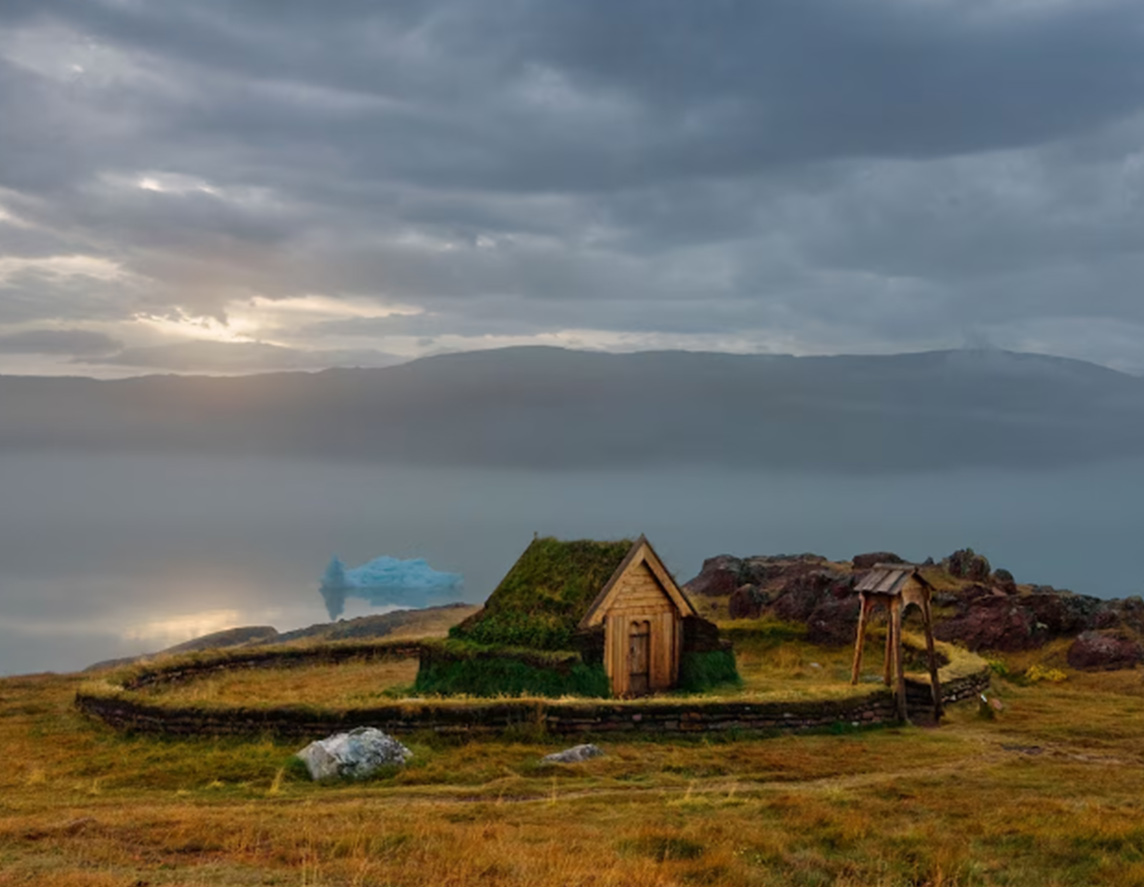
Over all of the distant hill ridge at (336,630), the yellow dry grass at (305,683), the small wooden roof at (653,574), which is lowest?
the distant hill ridge at (336,630)

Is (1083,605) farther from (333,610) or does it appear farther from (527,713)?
(333,610)

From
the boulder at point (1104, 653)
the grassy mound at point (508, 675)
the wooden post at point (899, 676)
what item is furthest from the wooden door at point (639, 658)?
the boulder at point (1104, 653)

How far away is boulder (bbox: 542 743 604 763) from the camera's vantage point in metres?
20.4

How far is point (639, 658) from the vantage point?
29.1 meters

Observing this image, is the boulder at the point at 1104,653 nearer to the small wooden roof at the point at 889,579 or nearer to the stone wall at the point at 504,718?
the small wooden roof at the point at 889,579

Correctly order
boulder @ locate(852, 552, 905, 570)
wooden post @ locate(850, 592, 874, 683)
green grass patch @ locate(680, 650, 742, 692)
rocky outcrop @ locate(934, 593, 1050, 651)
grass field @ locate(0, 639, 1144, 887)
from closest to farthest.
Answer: grass field @ locate(0, 639, 1144, 887) → wooden post @ locate(850, 592, 874, 683) → green grass patch @ locate(680, 650, 742, 692) → rocky outcrop @ locate(934, 593, 1050, 651) → boulder @ locate(852, 552, 905, 570)

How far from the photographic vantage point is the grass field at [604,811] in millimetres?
11859

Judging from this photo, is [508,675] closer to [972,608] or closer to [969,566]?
[972,608]

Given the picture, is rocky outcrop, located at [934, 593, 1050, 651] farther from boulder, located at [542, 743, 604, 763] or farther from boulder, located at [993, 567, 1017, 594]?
boulder, located at [542, 743, 604, 763]

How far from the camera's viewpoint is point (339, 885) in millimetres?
10664

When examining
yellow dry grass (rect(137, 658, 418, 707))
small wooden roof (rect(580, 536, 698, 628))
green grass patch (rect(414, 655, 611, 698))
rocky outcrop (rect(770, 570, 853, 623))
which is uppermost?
small wooden roof (rect(580, 536, 698, 628))

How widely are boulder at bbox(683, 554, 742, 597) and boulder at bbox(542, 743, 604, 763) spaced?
3388 cm

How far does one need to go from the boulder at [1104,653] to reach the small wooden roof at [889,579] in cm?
1356

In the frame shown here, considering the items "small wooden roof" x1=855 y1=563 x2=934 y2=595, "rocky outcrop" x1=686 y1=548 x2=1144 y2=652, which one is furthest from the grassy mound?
"rocky outcrop" x1=686 y1=548 x2=1144 y2=652
